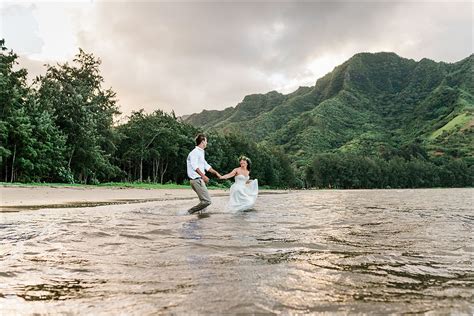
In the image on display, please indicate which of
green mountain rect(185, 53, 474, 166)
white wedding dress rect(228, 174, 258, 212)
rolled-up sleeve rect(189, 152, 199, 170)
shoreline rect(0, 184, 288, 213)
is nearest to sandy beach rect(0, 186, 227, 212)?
shoreline rect(0, 184, 288, 213)

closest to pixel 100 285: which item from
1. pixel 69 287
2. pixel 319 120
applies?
pixel 69 287

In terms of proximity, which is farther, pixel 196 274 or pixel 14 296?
→ pixel 196 274

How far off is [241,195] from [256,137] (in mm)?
158945

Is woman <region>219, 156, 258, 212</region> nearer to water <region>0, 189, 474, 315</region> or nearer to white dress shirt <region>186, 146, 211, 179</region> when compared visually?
white dress shirt <region>186, 146, 211, 179</region>

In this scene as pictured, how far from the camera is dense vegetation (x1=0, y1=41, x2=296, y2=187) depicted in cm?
3666

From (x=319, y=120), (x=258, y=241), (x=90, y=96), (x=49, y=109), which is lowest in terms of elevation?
(x=258, y=241)

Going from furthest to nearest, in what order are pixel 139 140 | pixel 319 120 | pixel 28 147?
1. pixel 319 120
2. pixel 139 140
3. pixel 28 147

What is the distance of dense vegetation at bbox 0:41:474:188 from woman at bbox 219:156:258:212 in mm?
26600

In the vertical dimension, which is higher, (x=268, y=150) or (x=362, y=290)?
(x=268, y=150)

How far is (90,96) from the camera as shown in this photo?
54062 millimetres

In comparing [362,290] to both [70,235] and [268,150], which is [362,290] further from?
[268,150]

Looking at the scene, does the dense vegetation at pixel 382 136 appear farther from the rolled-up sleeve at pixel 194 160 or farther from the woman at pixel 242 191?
the rolled-up sleeve at pixel 194 160

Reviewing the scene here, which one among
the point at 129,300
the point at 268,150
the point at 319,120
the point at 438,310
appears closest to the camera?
the point at 438,310

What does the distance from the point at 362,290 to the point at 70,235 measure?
5837 millimetres
